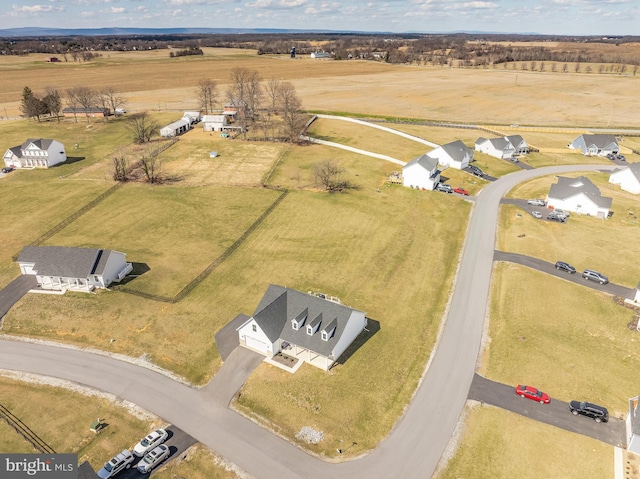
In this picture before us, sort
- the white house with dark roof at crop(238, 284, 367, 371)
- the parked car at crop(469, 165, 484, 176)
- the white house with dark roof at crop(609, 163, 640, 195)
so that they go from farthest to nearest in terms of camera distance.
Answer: the parked car at crop(469, 165, 484, 176) → the white house with dark roof at crop(609, 163, 640, 195) → the white house with dark roof at crop(238, 284, 367, 371)

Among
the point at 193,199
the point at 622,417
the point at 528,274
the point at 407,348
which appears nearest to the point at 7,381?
the point at 407,348

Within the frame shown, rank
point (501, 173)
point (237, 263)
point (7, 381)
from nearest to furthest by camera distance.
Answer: point (7, 381)
point (237, 263)
point (501, 173)

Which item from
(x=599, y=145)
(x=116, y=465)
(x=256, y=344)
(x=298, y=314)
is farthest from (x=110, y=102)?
(x=599, y=145)

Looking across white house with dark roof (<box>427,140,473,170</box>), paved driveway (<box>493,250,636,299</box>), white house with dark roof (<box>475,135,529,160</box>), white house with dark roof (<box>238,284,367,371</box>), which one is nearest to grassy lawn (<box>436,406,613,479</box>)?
white house with dark roof (<box>238,284,367,371</box>)

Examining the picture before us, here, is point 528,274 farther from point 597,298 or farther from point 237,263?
point 237,263

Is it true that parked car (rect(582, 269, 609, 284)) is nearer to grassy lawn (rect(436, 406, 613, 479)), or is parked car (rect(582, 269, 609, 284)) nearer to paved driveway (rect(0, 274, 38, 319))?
grassy lawn (rect(436, 406, 613, 479))

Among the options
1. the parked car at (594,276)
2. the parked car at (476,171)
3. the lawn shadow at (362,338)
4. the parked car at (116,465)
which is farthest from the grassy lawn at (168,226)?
the parked car at (594,276)
